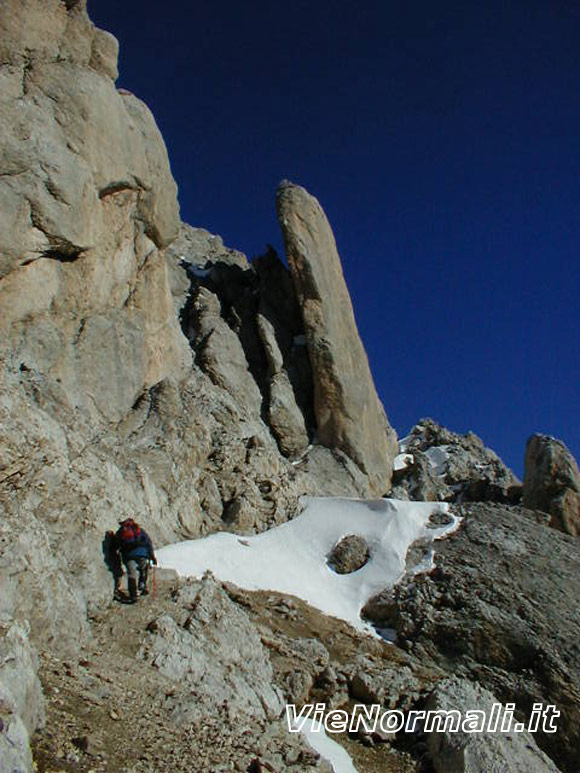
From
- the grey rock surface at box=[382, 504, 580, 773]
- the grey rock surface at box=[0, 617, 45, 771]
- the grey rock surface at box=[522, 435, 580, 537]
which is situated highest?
the grey rock surface at box=[522, 435, 580, 537]

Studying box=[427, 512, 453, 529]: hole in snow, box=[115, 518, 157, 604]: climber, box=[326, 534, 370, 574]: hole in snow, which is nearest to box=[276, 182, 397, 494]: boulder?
box=[427, 512, 453, 529]: hole in snow

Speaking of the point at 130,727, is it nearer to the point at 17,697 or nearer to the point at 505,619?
the point at 17,697

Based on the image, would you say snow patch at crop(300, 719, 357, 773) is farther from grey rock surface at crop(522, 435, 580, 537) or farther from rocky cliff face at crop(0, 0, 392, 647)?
grey rock surface at crop(522, 435, 580, 537)

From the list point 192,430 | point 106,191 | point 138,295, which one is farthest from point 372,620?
point 106,191

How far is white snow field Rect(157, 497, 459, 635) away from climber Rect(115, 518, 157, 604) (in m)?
3.61

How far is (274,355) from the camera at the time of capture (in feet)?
125

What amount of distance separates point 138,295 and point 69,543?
1597 cm

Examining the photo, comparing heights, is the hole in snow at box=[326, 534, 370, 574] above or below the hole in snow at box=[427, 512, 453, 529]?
below

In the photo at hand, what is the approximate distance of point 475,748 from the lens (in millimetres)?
13242

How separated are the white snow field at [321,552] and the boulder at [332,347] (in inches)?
324

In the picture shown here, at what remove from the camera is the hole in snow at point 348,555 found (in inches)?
987

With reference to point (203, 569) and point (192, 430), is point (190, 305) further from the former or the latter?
point (203, 569)

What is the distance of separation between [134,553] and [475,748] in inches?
364

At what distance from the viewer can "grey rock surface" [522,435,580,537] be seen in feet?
→ 116
